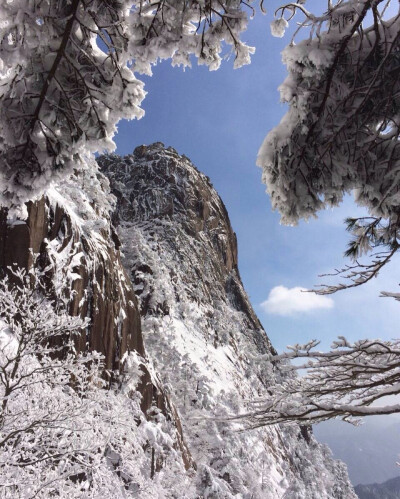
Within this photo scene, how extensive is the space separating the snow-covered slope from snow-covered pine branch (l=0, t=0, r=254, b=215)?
3079mm

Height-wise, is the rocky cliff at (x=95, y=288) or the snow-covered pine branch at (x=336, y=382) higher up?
the rocky cliff at (x=95, y=288)

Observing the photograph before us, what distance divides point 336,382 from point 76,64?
410 cm

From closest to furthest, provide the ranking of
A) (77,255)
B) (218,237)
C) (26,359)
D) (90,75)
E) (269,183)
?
1. (90,75)
2. (269,183)
3. (26,359)
4. (77,255)
5. (218,237)

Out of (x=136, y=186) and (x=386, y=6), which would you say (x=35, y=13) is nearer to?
(x=386, y=6)

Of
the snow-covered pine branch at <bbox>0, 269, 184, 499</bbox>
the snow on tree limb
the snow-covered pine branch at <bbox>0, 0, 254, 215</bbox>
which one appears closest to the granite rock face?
the snow-covered pine branch at <bbox>0, 269, 184, 499</bbox>

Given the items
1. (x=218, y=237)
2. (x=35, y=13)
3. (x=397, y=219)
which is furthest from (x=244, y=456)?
(x=218, y=237)

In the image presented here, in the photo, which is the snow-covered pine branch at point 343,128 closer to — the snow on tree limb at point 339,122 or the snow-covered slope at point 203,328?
the snow on tree limb at point 339,122

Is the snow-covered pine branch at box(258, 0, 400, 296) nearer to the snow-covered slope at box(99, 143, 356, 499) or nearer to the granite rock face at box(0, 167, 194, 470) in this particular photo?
the snow-covered slope at box(99, 143, 356, 499)

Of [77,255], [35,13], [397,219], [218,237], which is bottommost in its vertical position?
[397,219]

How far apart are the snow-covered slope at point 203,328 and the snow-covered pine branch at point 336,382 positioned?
1.71 ft

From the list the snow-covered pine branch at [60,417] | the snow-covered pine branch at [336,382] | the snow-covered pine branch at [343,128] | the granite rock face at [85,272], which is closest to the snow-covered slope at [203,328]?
the snow-covered pine branch at [336,382]

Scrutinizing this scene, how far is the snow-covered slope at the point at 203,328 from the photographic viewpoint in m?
26.8

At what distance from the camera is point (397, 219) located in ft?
11.0

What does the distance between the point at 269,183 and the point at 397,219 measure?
1340 millimetres
